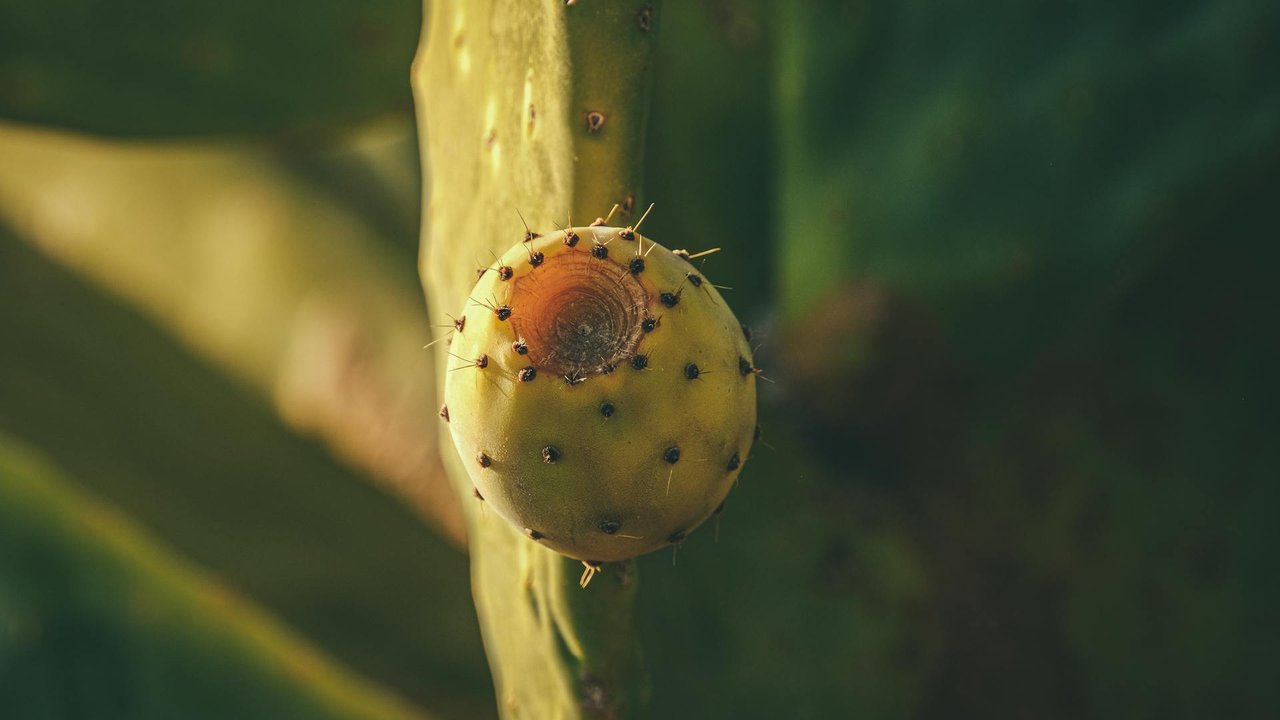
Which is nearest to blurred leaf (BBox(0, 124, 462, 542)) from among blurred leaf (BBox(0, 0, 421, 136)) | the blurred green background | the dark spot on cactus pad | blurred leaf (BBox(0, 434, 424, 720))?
the blurred green background

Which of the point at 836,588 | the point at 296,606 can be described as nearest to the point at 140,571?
the point at 296,606

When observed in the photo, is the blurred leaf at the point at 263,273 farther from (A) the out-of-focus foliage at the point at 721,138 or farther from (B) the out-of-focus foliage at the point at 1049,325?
(B) the out-of-focus foliage at the point at 1049,325

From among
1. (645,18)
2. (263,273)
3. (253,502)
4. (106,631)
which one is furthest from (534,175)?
(263,273)

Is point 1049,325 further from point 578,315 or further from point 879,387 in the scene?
point 578,315

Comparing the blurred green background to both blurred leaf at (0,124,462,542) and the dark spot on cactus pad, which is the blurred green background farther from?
the dark spot on cactus pad

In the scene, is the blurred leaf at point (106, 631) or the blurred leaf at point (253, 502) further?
the blurred leaf at point (253, 502)

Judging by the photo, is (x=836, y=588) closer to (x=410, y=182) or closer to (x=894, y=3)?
(x=894, y=3)

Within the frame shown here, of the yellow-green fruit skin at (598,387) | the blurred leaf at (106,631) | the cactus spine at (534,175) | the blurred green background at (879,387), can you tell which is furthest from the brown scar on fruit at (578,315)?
the blurred leaf at (106,631)
